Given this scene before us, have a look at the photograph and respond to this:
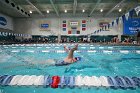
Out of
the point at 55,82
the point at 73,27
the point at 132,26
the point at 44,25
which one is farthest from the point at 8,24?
the point at 55,82

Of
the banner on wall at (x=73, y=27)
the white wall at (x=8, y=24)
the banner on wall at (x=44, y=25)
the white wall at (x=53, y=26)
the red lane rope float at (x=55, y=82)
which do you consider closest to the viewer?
the red lane rope float at (x=55, y=82)

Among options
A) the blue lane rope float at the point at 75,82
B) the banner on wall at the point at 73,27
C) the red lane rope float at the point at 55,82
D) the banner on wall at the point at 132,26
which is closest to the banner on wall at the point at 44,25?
the banner on wall at the point at 73,27

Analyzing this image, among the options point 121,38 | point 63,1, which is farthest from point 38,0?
point 121,38

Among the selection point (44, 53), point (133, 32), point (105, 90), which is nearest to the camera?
point (105, 90)

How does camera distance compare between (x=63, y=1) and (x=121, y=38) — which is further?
(x=121, y=38)

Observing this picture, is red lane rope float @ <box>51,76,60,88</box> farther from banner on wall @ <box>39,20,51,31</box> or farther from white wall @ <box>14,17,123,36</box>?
banner on wall @ <box>39,20,51,31</box>

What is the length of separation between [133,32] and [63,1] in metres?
9.85

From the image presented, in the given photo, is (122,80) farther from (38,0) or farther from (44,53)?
(38,0)

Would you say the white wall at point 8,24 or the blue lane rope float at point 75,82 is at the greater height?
the white wall at point 8,24

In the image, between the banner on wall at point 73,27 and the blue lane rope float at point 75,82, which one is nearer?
the blue lane rope float at point 75,82

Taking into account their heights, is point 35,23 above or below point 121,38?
above

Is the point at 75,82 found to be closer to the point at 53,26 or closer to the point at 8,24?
the point at 8,24

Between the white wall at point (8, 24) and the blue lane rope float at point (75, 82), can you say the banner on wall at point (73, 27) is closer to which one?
the white wall at point (8, 24)

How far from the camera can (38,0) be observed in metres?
19.9
